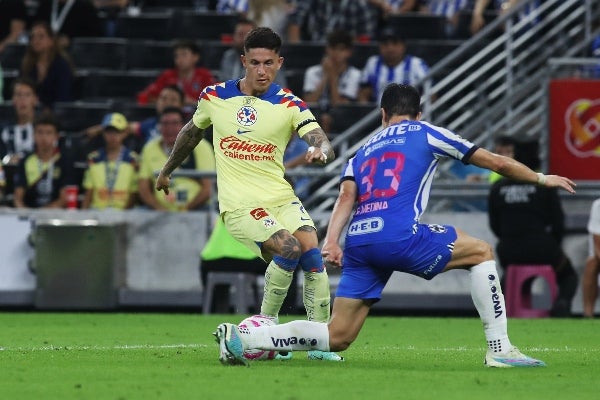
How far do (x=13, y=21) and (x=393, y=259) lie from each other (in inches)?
587

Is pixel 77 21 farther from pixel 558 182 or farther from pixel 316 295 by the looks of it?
pixel 558 182

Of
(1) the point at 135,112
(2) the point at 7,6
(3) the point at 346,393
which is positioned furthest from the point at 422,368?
(2) the point at 7,6

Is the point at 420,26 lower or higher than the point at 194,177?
higher

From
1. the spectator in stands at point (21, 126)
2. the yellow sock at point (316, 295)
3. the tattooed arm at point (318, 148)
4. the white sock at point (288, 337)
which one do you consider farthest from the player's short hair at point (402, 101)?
the spectator in stands at point (21, 126)

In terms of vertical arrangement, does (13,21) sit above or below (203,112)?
above

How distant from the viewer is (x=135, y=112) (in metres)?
20.2

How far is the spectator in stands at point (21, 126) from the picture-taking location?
18.9 meters

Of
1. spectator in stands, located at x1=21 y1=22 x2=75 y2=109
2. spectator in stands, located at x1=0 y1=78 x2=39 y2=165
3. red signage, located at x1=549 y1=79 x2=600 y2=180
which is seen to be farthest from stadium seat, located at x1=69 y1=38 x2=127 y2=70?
red signage, located at x1=549 y1=79 x2=600 y2=180

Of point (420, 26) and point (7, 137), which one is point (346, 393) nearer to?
point (7, 137)

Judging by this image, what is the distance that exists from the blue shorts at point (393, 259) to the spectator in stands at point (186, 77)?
10.00 metres

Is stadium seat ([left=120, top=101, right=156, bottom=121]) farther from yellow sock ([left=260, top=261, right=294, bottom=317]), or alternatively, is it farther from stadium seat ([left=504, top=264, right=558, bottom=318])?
yellow sock ([left=260, top=261, right=294, bottom=317])

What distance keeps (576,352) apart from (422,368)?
1.93 m

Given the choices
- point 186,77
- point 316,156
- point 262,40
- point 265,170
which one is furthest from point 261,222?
point 186,77

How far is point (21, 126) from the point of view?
19109 millimetres
